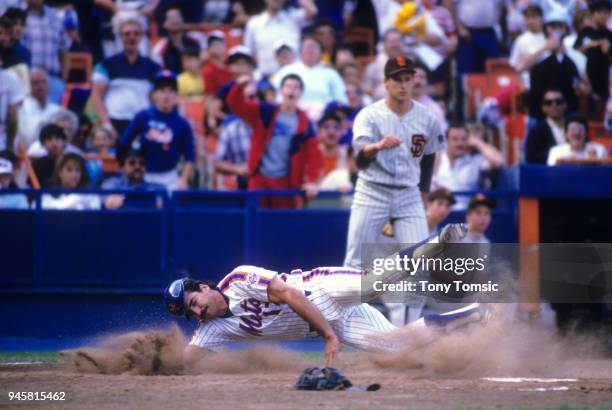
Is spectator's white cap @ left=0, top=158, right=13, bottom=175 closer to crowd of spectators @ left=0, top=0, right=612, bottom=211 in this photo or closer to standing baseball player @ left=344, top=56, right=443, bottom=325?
crowd of spectators @ left=0, top=0, right=612, bottom=211

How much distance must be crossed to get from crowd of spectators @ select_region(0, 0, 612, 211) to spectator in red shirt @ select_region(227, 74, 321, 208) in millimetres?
14

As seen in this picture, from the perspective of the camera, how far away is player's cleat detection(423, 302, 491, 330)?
797 cm

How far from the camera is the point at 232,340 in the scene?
26.0 feet

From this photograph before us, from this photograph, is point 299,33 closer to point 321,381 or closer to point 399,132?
point 399,132

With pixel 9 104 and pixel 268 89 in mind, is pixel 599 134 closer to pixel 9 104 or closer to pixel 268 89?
pixel 268 89

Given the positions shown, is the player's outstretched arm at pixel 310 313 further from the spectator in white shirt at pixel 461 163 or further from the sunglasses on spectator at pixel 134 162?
the spectator in white shirt at pixel 461 163

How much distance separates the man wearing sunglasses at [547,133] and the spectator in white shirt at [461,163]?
412 mm

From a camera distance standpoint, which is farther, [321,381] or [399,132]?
[399,132]

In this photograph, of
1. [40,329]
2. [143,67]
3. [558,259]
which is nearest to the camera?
[558,259]

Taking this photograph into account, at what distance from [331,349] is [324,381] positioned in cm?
37

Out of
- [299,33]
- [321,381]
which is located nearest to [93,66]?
[299,33]

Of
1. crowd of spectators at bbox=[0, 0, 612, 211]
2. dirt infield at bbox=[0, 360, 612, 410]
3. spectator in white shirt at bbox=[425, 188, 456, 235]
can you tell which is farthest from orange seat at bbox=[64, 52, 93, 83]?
dirt infield at bbox=[0, 360, 612, 410]

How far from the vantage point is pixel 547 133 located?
12.4 metres

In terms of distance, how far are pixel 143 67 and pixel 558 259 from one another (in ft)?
20.0
